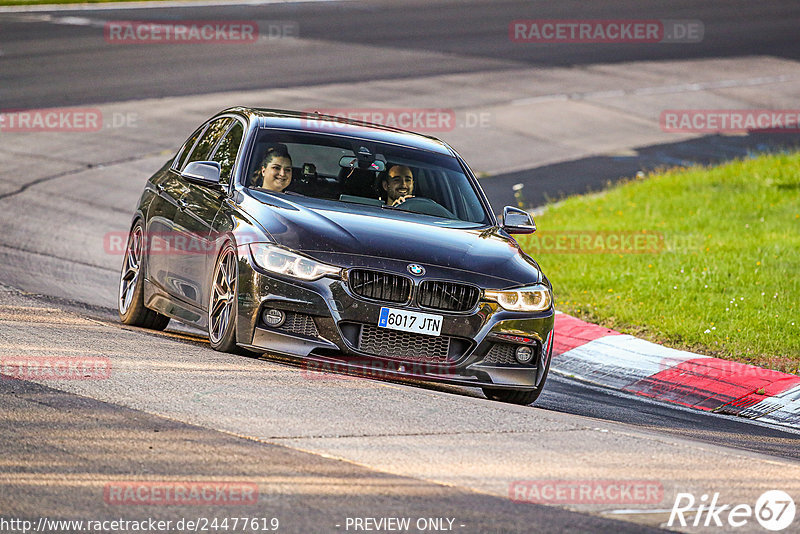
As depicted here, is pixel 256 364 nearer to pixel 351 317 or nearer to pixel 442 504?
pixel 351 317

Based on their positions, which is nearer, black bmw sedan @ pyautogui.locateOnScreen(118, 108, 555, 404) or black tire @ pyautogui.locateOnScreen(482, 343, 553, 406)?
black bmw sedan @ pyautogui.locateOnScreen(118, 108, 555, 404)

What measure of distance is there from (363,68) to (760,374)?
719 inches

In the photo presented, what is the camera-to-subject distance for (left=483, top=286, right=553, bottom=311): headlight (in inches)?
312

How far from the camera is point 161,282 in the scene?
9219 millimetres

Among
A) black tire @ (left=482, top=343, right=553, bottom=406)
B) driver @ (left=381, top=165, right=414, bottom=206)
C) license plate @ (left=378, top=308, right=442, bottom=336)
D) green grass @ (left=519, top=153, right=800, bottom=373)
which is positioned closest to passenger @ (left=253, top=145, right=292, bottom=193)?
driver @ (left=381, top=165, right=414, bottom=206)

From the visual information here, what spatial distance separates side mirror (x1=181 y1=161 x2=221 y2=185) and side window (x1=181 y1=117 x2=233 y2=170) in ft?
2.98

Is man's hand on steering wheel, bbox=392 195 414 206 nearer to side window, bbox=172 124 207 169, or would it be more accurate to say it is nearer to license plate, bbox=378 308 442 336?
license plate, bbox=378 308 442 336

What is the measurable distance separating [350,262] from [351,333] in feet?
1.39

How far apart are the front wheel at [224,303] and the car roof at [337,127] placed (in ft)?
4.73

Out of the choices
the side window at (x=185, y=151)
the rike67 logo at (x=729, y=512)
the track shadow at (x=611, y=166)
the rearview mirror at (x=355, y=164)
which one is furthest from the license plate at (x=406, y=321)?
the track shadow at (x=611, y=166)

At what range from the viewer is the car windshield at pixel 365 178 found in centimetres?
886

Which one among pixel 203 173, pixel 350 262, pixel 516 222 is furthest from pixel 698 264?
pixel 350 262

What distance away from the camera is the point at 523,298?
317 inches

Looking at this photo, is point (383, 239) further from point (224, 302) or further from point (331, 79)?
point (331, 79)
